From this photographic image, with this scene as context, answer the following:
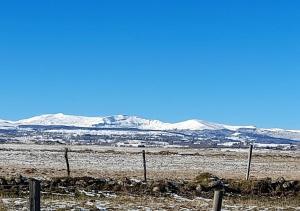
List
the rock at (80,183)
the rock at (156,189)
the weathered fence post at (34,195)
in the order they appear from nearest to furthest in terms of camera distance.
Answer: the weathered fence post at (34,195) → the rock at (156,189) → the rock at (80,183)

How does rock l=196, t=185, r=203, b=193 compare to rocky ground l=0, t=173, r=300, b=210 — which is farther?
rock l=196, t=185, r=203, b=193

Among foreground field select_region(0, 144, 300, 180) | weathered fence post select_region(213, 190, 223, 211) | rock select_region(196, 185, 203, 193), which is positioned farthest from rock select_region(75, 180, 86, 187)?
weathered fence post select_region(213, 190, 223, 211)

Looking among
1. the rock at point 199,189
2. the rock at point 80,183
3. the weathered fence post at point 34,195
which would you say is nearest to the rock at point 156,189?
the rock at point 199,189

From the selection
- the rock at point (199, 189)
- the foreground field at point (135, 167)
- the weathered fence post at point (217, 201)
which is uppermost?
the weathered fence post at point (217, 201)

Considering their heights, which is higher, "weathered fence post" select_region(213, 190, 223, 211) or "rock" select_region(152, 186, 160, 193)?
"weathered fence post" select_region(213, 190, 223, 211)

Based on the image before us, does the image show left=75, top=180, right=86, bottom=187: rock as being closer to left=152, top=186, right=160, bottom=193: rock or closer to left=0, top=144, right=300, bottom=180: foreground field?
left=152, top=186, right=160, bottom=193: rock

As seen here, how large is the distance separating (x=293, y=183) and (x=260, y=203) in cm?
477

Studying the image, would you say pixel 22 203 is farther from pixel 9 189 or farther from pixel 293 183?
pixel 293 183

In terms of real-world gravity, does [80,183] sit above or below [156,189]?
above

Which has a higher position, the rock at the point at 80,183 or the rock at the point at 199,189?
the rock at the point at 80,183

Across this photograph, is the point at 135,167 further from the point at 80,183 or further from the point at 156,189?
the point at 156,189

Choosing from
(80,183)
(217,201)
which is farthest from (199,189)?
(217,201)

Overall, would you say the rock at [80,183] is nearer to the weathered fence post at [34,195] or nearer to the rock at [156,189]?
the rock at [156,189]

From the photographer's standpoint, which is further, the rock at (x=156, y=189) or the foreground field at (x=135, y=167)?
the foreground field at (x=135, y=167)
